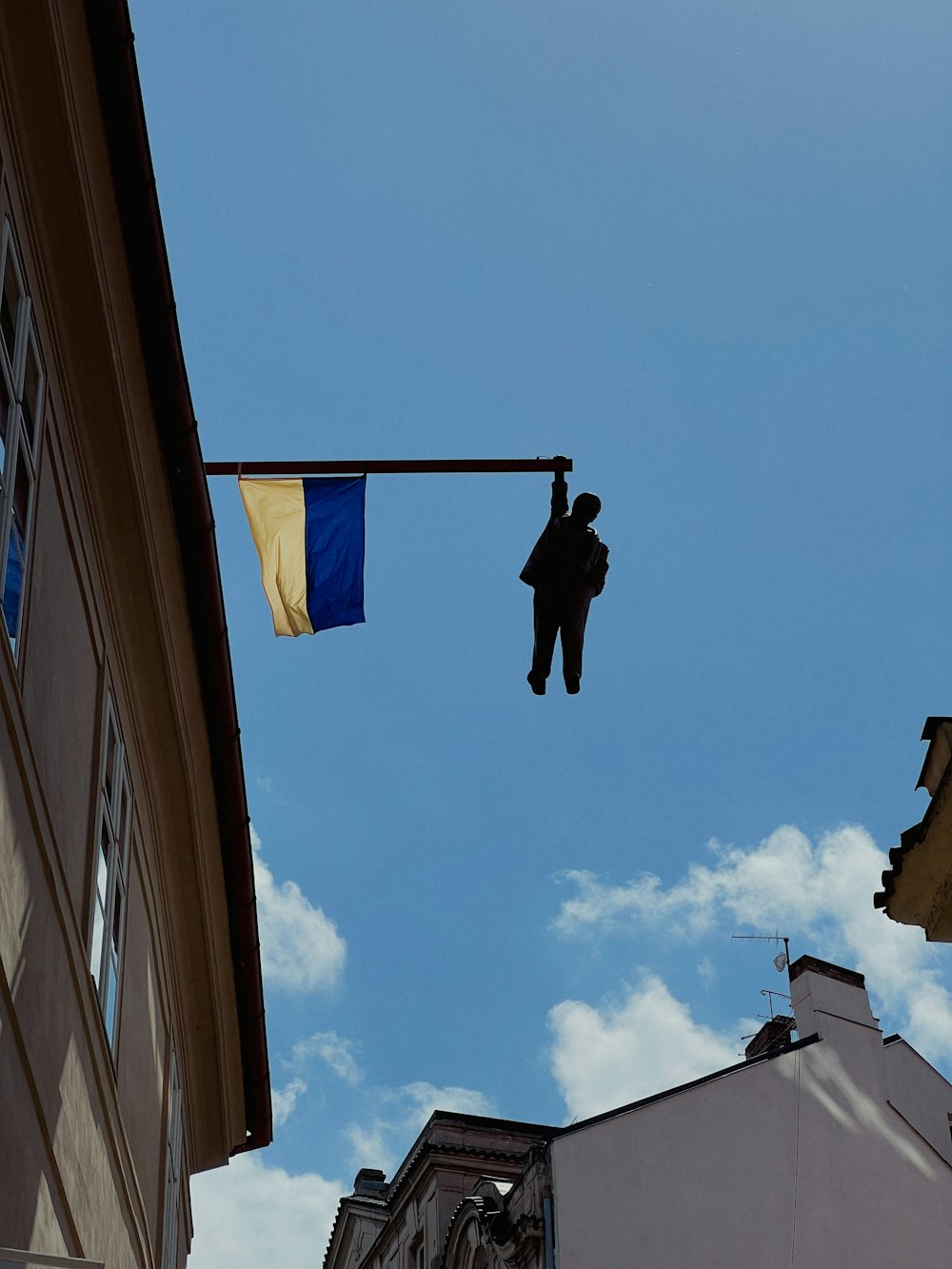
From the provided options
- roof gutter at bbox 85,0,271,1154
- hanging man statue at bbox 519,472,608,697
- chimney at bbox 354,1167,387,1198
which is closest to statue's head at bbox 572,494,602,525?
hanging man statue at bbox 519,472,608,697

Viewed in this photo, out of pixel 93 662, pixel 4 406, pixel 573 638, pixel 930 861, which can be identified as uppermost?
pixel 573 638

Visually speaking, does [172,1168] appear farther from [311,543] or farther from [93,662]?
[311,543]

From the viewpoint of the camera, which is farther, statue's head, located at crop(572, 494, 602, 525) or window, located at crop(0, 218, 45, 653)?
statue's head, located at crop(572, 494, 602, 525)

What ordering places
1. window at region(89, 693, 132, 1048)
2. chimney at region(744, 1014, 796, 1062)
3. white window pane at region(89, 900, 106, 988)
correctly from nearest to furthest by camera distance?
white window pane at region(89, 900, 106, 988)
window at region(89, 693, 132, 1048)
chimney at region(744, 1014, 796, 1062)

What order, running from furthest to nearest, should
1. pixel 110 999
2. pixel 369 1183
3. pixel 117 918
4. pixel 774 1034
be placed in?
Answer: pixel 369 1183
pixel 774 1034
pixel 117 918
pixel 110 999

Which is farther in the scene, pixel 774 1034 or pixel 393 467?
pixel 774 1034

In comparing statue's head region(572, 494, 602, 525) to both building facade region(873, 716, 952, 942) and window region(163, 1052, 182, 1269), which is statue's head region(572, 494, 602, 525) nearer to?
building facade region(873, 716, 952, 942)

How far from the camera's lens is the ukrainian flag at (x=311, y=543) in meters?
8.66

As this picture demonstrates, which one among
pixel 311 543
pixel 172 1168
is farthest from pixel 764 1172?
pixel 311 543

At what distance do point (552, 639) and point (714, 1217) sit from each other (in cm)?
1236

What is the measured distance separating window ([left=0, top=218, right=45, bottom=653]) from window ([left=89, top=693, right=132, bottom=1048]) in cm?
194

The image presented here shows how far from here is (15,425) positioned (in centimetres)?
611

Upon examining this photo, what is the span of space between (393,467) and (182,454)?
118cm

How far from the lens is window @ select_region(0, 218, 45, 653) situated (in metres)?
5.89
